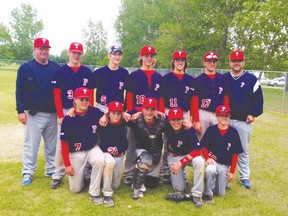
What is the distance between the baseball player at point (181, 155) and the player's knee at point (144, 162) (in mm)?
333

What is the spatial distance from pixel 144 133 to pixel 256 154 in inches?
145

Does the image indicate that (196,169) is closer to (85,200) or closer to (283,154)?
(85,200)

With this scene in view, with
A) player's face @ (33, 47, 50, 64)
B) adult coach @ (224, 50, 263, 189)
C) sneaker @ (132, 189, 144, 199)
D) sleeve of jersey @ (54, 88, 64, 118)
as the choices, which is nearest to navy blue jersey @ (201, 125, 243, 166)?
adult coach @ (224, 50, 263, 189)

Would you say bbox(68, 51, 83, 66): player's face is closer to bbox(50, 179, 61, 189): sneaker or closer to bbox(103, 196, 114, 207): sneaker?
bbox(50, 179, 61, 189): sneaker

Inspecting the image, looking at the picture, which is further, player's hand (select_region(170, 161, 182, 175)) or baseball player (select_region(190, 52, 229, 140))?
baseball player (select_region(190, 52, 229, 140))

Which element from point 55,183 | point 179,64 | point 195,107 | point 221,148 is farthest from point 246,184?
point 55,183

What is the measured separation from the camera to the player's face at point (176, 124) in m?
4.20

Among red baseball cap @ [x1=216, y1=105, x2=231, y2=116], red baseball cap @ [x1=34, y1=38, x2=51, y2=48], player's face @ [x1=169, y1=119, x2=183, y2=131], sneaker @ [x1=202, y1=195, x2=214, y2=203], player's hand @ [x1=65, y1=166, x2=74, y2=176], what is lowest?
sneaker @ [x1=202, y1=195, x2=214, y2=203]

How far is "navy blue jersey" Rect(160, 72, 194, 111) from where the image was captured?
448 centimetres

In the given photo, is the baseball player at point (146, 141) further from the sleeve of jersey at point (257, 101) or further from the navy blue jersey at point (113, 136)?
the sleeve of jersey at point (257, 101)

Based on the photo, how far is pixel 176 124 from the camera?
4219 mm

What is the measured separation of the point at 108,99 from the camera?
4559 mm

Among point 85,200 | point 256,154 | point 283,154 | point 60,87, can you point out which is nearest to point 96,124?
point 60,87

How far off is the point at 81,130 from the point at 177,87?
1.60 m
